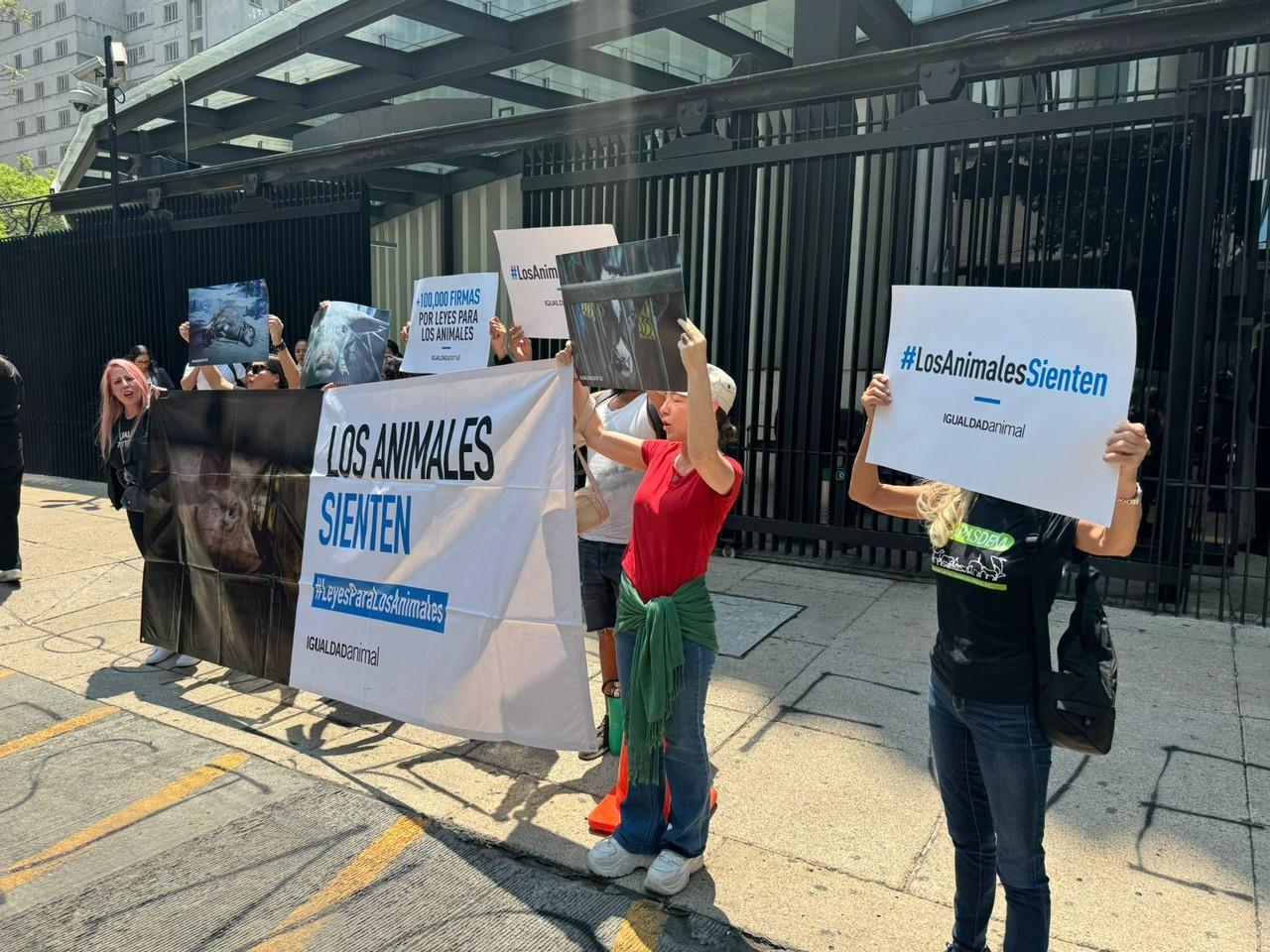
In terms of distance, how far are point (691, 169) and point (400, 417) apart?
16.1 ft

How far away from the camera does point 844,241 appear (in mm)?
7500

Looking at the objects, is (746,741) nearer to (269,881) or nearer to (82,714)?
(269,881)

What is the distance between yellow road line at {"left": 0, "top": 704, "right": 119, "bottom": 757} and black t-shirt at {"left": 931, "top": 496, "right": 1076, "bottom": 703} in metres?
4.34

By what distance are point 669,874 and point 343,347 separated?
3.71 meters

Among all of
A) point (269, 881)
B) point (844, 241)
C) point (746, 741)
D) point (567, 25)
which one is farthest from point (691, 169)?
point (269, 881)

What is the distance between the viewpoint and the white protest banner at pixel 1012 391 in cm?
217

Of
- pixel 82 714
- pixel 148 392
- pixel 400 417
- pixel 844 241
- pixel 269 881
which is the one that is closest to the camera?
pixel 269 881

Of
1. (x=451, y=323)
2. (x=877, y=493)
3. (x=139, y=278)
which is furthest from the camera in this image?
(x=139, y=278)

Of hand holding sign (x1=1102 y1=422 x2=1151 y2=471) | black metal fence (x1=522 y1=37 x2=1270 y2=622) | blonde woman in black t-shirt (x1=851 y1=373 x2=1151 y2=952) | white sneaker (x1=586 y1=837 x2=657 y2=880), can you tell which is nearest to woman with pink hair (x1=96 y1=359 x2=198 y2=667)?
white sneaker (x1=586 y1=837 x2=657 y2=880)

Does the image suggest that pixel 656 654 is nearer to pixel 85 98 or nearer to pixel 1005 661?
pixel 1005 661

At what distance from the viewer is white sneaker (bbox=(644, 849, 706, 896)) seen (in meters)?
3.12

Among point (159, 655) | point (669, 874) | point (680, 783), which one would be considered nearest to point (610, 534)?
point (680, 783)

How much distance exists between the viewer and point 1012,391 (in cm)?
235

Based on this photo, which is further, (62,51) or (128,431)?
(62,51)
